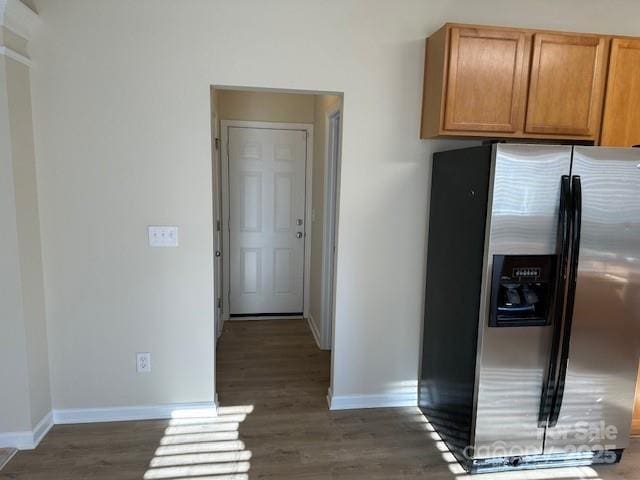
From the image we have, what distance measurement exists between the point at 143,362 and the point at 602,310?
2.68 m

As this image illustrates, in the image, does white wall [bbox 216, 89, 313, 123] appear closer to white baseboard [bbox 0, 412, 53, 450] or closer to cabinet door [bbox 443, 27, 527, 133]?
cabinet door [bbox 443, 27, 527, 133]

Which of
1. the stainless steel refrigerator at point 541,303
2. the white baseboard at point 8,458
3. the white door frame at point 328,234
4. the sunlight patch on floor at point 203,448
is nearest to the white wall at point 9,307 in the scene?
the white baseboard at point 8,458

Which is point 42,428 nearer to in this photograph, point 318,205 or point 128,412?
point 128,412

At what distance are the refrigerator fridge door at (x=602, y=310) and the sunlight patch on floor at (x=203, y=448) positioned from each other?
1.74m

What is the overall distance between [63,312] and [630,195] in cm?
325

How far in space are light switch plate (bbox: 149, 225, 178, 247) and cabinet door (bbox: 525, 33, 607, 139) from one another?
7.11ft

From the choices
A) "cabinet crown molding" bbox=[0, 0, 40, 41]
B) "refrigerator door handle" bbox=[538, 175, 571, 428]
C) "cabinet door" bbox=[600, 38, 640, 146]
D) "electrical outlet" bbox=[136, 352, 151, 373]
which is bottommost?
"electrical outlet" bbox=[136, 352, 151, 373]

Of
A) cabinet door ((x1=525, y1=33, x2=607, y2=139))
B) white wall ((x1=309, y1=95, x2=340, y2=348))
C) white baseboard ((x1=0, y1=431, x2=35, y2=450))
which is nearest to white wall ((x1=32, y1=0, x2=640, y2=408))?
white baseboard ((x1=0, y1=431, x2=35, y2=450))

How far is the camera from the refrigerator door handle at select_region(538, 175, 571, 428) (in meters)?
2.12

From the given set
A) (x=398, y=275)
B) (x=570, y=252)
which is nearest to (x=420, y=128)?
(x=398, y=275)

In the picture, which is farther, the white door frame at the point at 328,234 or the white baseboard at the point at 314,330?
the white baseboard at the point at 314,330

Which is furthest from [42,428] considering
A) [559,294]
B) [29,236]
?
[559,294]

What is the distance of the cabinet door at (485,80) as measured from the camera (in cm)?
235

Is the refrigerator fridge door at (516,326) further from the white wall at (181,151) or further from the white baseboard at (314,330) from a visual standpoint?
the white baseboard at (314,330)
